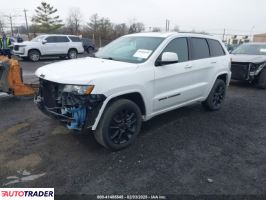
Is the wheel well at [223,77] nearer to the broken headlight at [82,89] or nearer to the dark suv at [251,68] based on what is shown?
the dark suv at [251,68]

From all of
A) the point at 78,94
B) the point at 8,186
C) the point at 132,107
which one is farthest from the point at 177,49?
the point at 8,186

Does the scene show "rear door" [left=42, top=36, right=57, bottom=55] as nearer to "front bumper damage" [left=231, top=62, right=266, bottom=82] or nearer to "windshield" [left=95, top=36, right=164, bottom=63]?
"front bumper damage" [left=231, top=62, right=266, bottom=82]

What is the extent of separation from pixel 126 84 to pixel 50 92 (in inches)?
46.8

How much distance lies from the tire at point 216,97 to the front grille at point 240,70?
127 inches

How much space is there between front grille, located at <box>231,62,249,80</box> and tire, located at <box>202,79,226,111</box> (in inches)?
127

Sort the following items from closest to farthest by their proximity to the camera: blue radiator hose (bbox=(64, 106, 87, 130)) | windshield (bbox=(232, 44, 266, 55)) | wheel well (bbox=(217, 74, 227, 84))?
blue radiator hose (bbox=(64, 106, 87, 130)) < wheel well (bbox=(217, 74, 227, 84)) < windshield (bbox=(232, 44, 266, 55))

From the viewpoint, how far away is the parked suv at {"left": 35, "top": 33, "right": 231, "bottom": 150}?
3332mm

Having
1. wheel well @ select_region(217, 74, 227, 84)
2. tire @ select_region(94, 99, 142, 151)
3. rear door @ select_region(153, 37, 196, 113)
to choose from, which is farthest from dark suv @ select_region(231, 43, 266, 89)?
tire @ select_region(94, 99, 142, 151)

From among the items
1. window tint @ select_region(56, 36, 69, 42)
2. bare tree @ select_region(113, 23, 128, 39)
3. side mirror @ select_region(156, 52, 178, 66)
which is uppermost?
bare tree @ select_region(113, 23, 128, 39)

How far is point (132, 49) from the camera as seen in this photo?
4375 millimetres

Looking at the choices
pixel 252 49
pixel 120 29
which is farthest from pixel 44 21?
pixel 252 49

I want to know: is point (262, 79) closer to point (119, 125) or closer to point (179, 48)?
point (179, 48)

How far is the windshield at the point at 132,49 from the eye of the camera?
4.09 meters

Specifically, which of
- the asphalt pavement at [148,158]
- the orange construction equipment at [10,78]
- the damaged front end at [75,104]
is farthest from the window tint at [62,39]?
the damaged front end at [75,104]
